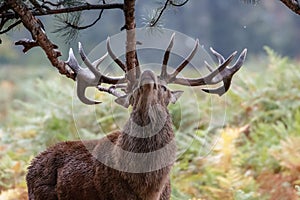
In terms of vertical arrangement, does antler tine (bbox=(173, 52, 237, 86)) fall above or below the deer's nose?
below

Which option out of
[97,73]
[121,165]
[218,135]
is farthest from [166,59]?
[218,135]

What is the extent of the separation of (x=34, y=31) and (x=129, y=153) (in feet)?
2.72

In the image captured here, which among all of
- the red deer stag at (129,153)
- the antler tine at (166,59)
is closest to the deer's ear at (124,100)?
the red deer stag at (129,153)

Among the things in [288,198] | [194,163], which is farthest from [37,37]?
[194,163]

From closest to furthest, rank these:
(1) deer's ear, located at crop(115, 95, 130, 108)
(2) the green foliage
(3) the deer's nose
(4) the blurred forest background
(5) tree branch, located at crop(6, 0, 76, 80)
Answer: (3) the deer's nose
(5) tree branch, located at crop(6, 0, 76, 80)
(1) deer's ear, located at crop(115, 95, 130, 108)
(4) the blurred forest background
(2) the green foliage

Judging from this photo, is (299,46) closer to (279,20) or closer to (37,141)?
(279,20)

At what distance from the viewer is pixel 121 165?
342cm

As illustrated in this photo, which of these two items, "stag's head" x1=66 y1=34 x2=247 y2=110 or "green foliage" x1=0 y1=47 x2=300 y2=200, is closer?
"stag's head" x1=66 y1=34 x2=247 y2=110

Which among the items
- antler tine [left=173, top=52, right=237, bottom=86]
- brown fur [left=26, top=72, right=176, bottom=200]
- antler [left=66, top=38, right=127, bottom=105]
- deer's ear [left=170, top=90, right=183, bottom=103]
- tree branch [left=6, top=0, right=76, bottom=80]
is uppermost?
tree branch [left=6, top=0, right=76, bottom=80]

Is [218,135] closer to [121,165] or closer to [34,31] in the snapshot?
[121,165]

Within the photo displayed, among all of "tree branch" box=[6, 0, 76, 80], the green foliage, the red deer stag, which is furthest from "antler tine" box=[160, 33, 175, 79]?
the green foliage

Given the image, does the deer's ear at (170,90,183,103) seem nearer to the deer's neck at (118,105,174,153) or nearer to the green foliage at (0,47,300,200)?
the deer's neck at (118,105,174,153)

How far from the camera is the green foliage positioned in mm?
5777

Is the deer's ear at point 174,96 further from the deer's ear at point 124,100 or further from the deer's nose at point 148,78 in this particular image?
the deer's nose at point 148,78
